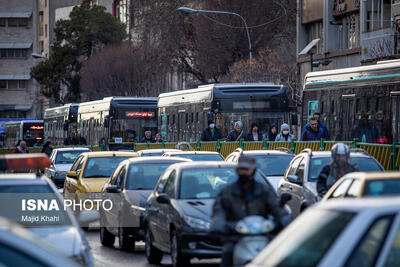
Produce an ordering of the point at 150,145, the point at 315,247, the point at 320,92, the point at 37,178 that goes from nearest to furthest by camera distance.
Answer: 1. the point at 315,247
2. the point at 37,178
3. the point at 320,92
4. the point at 150,145

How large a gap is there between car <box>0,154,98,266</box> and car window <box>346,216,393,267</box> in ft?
10.3

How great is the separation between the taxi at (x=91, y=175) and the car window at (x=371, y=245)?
14777mm

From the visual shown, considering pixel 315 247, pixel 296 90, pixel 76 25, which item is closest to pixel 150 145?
pixel 296 90

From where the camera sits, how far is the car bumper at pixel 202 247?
13.1 metres

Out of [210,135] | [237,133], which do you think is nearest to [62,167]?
[210,135]

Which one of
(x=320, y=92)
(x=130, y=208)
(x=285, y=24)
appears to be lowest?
(x=130, y=208)

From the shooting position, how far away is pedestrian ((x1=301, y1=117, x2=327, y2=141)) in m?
24.7

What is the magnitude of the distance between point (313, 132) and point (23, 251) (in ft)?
65.7

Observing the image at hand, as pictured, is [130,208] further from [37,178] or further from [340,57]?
[340,57]

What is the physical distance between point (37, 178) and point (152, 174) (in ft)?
25.8

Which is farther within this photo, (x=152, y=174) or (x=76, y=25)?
(x=76, y=25)

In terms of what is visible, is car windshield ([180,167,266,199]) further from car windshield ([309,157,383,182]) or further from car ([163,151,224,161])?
car ([163,151,224,161])

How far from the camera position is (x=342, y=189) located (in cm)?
1147

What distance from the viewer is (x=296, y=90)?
57.1m
